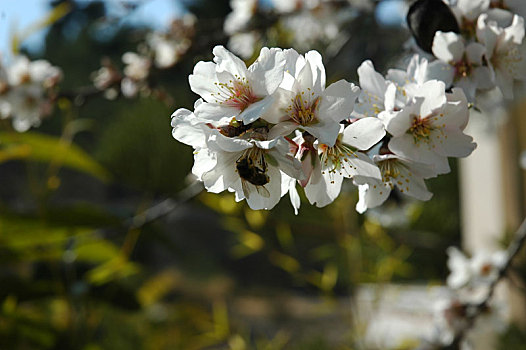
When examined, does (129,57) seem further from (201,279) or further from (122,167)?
(201,279)

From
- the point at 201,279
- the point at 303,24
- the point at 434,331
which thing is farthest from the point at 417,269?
the point at 201,279

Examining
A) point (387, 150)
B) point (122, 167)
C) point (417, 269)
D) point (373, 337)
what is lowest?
point (122, 167)

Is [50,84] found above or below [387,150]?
below

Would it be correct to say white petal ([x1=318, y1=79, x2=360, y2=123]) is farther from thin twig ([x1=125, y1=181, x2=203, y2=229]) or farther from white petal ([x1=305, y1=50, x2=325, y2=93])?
thin twig ([x1=125, y1=181, x2=203, y2=229])

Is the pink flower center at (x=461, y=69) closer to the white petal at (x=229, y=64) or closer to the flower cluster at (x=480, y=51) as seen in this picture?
the flower cluster at (x=480, y=51)

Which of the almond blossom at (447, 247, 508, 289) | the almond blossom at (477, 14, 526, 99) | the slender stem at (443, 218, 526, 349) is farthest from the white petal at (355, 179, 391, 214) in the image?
the almond blossom at (447, 247, 508, 289)

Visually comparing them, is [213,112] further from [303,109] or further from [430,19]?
[430,19]
